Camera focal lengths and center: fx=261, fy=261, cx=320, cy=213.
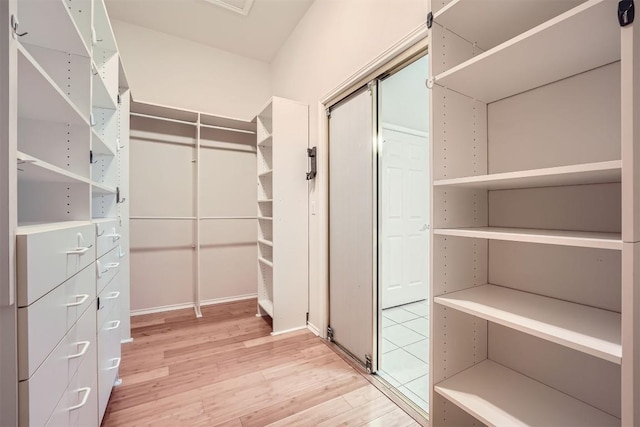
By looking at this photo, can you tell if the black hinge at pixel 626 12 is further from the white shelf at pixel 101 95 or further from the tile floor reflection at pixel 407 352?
the white shelf at pixel 101 95

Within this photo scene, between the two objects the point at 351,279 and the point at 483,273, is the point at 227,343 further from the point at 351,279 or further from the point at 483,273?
the point at 483,273

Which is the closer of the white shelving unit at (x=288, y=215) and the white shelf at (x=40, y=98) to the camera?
the white shelf at (x=40, y=98)

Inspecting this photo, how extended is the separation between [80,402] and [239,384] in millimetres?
910

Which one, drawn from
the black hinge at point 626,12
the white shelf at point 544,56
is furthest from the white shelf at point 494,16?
the black hinge at point 626,12

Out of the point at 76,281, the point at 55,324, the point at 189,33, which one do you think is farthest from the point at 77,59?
the point at 189,33

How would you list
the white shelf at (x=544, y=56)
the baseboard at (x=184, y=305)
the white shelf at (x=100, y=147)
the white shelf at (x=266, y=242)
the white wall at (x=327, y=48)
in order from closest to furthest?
the white shelf at (x=544, y=56) < the white shelf at (x=100, y=147) < the white wall at (x=327, y=48) < the white shelf at (x=266, y=242) < the baseboard at (x=184, y=305)

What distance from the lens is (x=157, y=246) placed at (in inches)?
114

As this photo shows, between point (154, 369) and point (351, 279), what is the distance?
1532mm

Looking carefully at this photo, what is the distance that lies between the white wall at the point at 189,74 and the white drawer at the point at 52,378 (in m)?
2.64

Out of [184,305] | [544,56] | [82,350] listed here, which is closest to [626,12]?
[544,56]

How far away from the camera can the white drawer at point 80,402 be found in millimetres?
799

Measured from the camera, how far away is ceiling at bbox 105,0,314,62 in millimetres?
2414

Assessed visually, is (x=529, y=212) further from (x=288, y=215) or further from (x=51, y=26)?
(x=51, y=26)

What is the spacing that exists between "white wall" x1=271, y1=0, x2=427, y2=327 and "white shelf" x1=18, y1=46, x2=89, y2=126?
1596 mm
